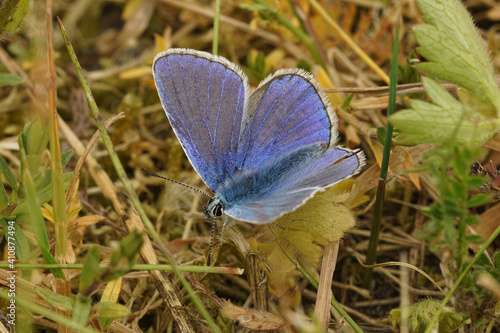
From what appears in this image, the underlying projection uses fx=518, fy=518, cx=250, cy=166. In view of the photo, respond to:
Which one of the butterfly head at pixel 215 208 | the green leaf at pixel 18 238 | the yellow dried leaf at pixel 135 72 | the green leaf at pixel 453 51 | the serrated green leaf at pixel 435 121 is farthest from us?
the yellow dried leaf at pixel 135 72

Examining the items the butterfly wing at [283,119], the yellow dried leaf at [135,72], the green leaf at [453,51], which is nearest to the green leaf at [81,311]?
the butterfly wing at [283,119]

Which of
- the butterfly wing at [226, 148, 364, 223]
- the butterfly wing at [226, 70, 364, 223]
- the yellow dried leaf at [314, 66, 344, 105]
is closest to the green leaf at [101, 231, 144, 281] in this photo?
the butterfly wing at [226, 148, 364, 223]

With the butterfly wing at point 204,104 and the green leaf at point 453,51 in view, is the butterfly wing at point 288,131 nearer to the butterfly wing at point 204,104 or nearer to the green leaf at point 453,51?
the butterfly wing at point 204,104

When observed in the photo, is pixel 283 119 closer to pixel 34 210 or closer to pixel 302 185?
pixel 302 185

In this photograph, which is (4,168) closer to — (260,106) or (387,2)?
(260,106)

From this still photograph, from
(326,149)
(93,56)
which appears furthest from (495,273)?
(93,56)

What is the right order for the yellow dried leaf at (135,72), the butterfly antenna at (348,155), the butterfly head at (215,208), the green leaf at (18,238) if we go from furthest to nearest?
the yellow dried leaf at (135,72) → the butterfly head at (215,208) → the butterfly antenna at (348,155) → the green leaf at (18,238)

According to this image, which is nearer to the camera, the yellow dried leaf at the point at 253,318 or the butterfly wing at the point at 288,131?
the yellow dried leaf at the point at 253,318
